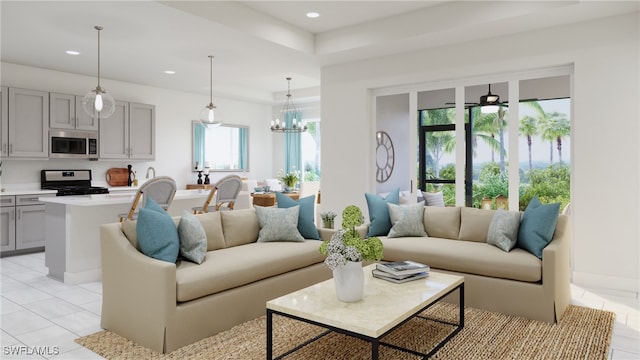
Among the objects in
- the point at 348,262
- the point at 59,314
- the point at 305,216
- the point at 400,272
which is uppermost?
the point at 305,216

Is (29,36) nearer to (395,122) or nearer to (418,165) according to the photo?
(395,122)

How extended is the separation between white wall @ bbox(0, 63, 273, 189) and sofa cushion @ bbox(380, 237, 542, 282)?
516cm

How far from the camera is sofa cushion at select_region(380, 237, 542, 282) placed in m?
3.26

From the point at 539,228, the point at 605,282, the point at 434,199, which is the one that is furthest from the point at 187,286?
the point at 605,282

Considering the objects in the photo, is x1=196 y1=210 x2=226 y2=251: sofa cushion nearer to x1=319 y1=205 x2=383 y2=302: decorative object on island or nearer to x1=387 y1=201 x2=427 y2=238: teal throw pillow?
x1=319 y1=205 x2=383 y2=302: decorative object on island

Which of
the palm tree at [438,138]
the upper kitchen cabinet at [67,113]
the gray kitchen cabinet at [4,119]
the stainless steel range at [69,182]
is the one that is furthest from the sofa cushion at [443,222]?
the gray kitchen cabinet at [4,119]

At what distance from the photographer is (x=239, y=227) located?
12.6 ft

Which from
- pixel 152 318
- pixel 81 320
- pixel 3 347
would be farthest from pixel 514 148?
pixel 3 347

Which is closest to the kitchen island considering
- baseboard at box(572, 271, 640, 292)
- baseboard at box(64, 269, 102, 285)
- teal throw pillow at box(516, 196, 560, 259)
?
baseboard at box(64, 269, 102, 285)

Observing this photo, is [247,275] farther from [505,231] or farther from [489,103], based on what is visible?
[489,103]

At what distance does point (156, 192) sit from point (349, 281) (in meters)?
2.66

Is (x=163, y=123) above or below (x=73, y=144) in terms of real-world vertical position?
above

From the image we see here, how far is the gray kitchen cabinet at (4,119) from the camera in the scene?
5750mm

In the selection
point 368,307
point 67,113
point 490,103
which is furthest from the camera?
point 67,113
